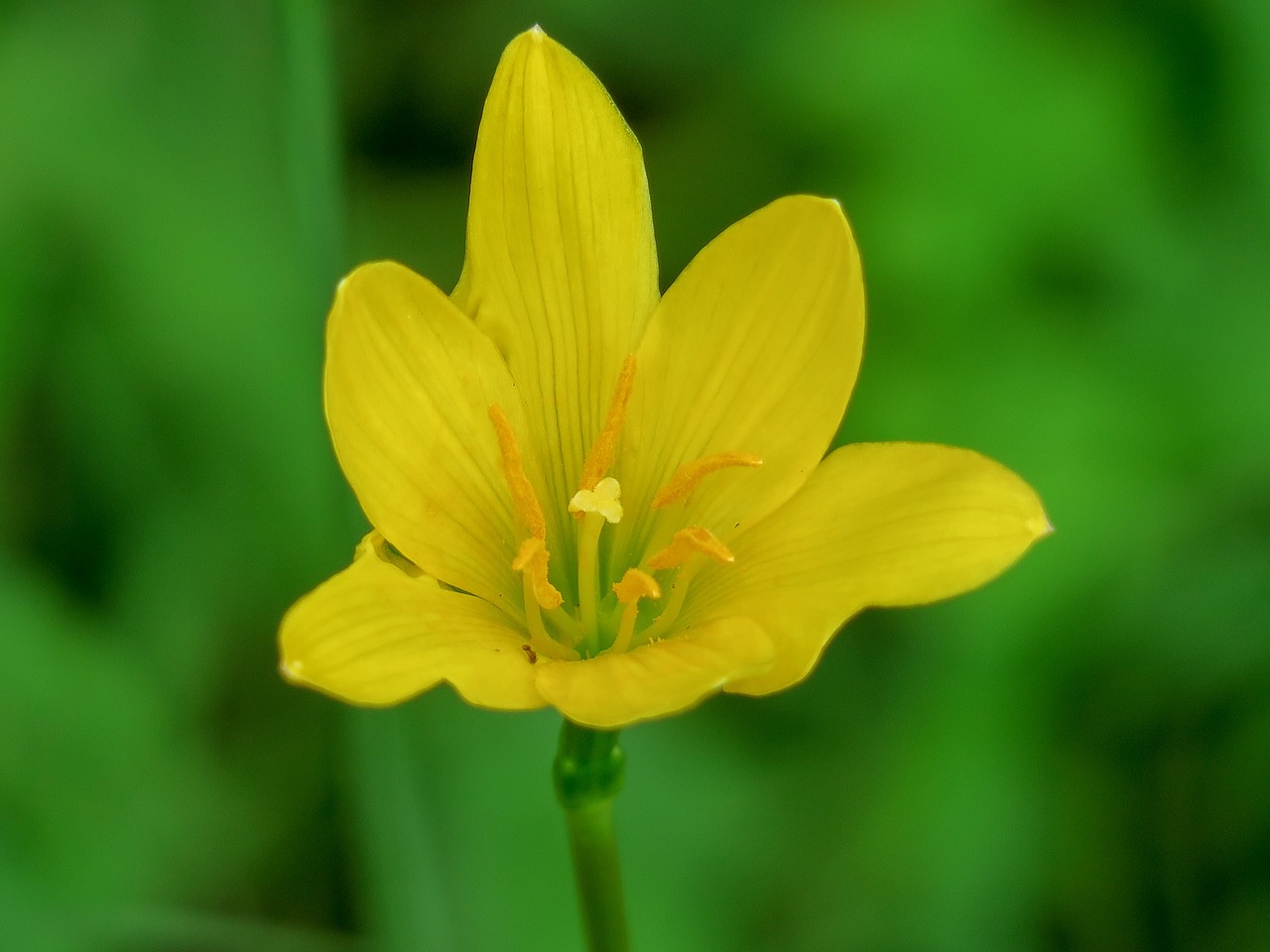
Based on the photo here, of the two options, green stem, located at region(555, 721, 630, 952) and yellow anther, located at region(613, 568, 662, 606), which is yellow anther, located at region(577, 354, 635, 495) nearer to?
yellow anther, located at region(613, 568, 662, 606)

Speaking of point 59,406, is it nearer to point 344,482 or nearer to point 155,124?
point 155,124

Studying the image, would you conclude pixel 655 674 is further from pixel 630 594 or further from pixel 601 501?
pixel 601 501

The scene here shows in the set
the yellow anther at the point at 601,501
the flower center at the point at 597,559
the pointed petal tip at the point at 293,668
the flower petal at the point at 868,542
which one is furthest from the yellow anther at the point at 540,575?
the pointed petal tip at the point at 293,668

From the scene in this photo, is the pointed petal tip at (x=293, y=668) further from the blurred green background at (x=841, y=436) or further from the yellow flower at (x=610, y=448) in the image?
the blurred green background at (x=841, y=436)

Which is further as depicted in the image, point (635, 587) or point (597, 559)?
point (597, 559)

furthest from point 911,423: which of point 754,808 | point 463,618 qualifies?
point 463,618

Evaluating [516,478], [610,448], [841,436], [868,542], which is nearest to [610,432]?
[610,448]
